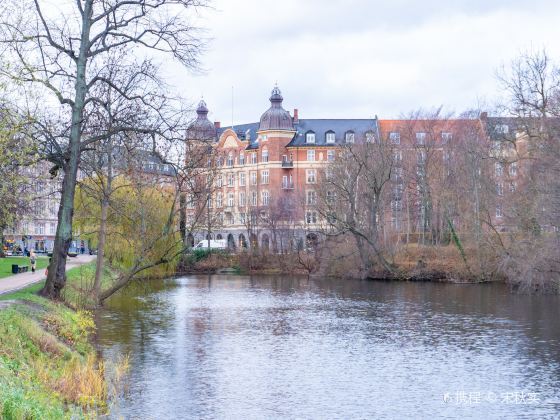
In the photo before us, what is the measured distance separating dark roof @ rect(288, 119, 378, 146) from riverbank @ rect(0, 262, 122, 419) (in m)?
78.1

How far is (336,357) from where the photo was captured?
24828mm

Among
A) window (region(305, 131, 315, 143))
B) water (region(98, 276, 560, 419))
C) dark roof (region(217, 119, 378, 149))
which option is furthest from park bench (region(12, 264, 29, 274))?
window (region(305, 131, 315, 143))

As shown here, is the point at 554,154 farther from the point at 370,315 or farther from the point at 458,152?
the point at 458,152

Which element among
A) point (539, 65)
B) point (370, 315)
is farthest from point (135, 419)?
point (539, 65)

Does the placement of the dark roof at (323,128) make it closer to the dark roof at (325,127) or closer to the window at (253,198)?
the dark roof at (325,127)

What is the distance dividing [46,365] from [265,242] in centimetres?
6615

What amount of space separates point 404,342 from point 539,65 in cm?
3158

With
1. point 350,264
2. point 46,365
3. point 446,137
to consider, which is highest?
point 446,137

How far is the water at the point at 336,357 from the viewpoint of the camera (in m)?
18.4

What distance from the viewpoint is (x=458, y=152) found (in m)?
67.5

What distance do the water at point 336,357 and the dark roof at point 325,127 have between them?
196 ft

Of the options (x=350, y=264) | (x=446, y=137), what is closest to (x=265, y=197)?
(x=446, y=137)

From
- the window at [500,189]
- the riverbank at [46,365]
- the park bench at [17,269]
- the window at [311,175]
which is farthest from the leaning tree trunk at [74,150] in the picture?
the window at [311,175]

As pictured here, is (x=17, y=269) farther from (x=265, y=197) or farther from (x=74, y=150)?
(x=265, y=197)
